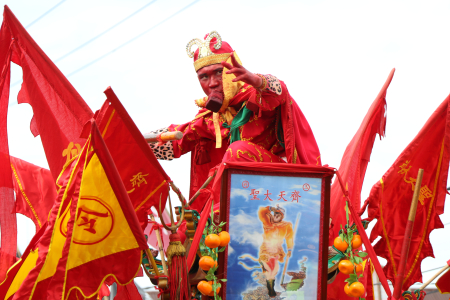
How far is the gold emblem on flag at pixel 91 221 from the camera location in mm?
3430

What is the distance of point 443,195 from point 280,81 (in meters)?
1.63

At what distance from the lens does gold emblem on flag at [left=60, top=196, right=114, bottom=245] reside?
343cm

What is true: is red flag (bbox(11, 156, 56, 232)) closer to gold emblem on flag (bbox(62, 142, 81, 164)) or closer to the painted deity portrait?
gold emblem on flag (bbox(62, 142, 81, 164))

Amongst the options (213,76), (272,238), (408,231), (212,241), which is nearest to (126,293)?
(212,241)

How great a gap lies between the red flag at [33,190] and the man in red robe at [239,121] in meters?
1.33

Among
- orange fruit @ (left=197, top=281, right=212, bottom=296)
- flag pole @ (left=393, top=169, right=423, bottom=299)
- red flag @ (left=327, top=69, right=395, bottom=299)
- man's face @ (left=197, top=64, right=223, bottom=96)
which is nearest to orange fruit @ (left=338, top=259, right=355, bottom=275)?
flag pole @ (left=393, top=169, right=423, bottom=299)

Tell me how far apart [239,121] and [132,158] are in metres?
1.20

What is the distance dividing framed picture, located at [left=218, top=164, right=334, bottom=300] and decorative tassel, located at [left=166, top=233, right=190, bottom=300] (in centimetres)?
28

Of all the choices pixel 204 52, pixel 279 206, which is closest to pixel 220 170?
pixel 279 206

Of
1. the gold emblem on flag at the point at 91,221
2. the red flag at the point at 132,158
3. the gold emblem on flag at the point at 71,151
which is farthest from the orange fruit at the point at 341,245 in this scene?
the gold emblem on flag at the point at 71,151

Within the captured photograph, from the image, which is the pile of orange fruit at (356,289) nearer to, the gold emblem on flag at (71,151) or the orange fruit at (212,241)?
the orange fruit at (212,241)

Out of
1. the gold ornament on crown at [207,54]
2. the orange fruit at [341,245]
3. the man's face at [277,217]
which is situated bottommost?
the orange fruit at [341,245]

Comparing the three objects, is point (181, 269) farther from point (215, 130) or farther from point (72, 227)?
point (215, 130)

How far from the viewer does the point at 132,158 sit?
153 inches
